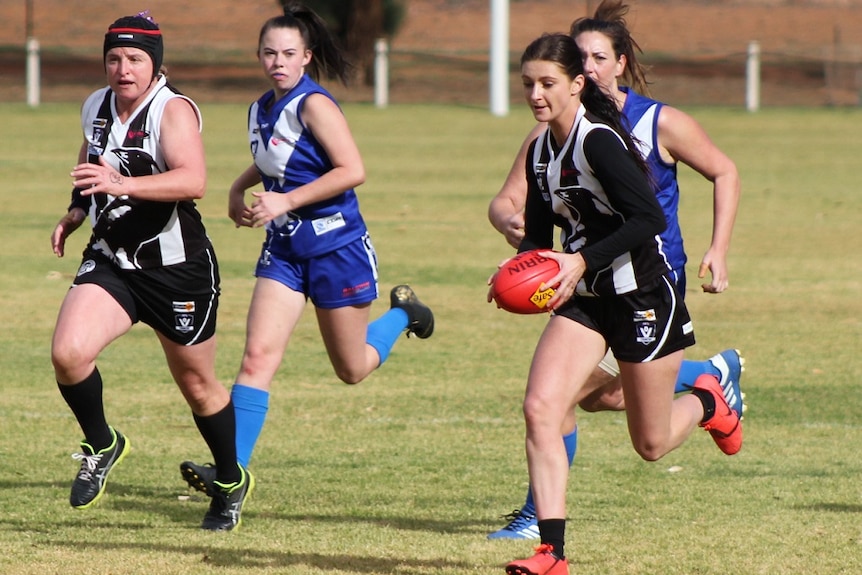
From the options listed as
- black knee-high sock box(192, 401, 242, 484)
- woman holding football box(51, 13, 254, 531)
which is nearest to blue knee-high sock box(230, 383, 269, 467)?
black knee-high sock box(192, 401, 242, 484)

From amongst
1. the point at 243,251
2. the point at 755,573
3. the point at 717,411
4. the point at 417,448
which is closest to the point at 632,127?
the point at 717,411

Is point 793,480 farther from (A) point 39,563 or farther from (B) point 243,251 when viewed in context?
(B) point 243,251

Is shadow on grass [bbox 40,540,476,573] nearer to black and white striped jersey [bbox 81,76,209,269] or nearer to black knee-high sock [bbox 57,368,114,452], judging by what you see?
black knee-high sock [bbox 57,368,114,452]

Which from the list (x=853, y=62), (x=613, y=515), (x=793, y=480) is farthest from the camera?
(x=853, y=62)

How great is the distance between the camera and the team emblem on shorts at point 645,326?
526cm

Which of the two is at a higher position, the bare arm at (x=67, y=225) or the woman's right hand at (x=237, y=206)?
the bare arm at (x=67, y=225)

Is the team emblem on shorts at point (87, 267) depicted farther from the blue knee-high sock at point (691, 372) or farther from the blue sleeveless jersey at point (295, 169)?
the blue knee-high sock at point (691, 372)

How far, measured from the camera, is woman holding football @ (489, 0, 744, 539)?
19.3ft

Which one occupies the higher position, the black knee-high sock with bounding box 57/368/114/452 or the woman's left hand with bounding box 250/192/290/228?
the woman's left hand with bounding box 250/192/290/228

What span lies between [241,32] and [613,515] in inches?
2008

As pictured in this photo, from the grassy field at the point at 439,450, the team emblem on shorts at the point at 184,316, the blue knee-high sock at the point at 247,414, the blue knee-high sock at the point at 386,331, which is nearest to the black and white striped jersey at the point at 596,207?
the grassy field at the point at 439,450

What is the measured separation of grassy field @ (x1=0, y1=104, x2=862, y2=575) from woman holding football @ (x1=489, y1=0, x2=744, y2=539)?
1.72 feet

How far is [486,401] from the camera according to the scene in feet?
28.5

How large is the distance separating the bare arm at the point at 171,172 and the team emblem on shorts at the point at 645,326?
1.72 meters
